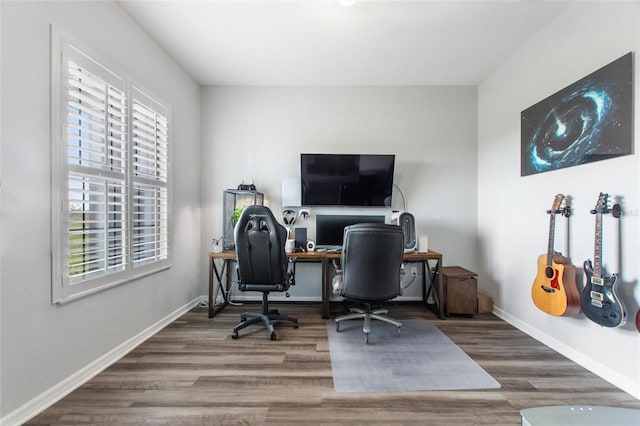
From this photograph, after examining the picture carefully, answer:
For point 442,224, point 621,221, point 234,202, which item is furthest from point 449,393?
point 234,202

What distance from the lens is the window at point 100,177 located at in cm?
154

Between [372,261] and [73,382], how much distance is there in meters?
2.21

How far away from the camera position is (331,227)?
125 inches

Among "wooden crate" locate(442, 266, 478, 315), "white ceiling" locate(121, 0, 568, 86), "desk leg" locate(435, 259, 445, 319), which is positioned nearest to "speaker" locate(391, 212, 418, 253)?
"desk leg" locate(435, 259, 445, 319)

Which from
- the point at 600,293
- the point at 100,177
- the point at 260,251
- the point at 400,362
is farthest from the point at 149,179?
the point at 600,293

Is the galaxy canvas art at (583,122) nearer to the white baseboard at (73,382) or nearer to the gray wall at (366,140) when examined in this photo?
the gray wall at (366,140)

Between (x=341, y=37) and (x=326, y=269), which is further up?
(x=341, y=37)

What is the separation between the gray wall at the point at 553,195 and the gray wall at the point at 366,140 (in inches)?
9.8

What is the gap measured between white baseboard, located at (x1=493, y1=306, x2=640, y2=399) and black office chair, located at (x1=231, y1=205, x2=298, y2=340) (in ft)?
7.75

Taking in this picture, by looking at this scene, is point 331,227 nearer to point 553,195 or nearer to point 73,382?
point 553,195

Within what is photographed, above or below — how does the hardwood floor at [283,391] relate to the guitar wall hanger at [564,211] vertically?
below

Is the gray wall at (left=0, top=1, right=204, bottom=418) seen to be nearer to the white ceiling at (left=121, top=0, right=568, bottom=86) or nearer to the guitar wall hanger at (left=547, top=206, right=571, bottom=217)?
the white ceiling at (left=121, top=0, right=568, bottom=86)

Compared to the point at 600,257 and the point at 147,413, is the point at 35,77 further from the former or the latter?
the point at 600,257

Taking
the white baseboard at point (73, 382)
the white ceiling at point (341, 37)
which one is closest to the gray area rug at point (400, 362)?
the white baseboard at point (73, 382)
